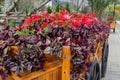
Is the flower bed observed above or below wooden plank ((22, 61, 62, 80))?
above

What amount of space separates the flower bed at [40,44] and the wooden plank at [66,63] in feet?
0.19

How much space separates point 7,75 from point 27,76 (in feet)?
0.57

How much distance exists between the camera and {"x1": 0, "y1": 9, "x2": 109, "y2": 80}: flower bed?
304 centimetres

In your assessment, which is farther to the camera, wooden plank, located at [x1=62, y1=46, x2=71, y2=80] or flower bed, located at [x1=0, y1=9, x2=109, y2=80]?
wooden plank, located at [x1=62, y1=46, x2=71, y2=80]

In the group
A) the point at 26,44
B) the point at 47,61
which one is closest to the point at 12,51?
the point at 26,44

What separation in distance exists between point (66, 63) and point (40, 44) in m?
0.31

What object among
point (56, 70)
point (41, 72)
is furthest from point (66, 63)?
point (41, 72)

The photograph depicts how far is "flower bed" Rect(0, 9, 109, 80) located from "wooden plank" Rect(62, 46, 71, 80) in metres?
0.06

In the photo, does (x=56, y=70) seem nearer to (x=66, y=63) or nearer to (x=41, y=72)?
(x=66, y=63)

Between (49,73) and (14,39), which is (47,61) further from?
(14,39)

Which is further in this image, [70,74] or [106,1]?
[106,1]

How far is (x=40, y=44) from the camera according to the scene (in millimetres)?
3209

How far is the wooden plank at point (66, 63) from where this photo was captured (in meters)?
3.25

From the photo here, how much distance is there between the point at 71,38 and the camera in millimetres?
3664
